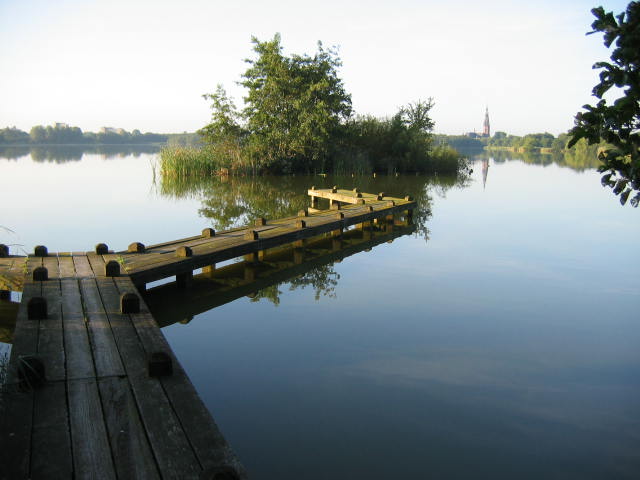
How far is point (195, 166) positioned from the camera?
A: 2206cm

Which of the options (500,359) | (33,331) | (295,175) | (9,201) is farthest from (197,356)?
(295,175)

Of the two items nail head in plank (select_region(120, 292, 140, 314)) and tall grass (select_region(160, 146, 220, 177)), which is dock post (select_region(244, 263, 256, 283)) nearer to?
nail head in plank (select_region(120, 292, 140, 314))

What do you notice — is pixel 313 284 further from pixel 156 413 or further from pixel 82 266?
pixel 156 413

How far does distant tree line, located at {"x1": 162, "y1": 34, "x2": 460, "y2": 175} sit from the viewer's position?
76.4 ft

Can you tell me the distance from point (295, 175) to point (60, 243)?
50.4 feet

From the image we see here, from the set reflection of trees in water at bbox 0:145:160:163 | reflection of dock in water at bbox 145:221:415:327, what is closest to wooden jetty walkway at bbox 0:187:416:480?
reflection of dock in water at bbox 145:221:415:327

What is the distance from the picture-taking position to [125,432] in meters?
2.40

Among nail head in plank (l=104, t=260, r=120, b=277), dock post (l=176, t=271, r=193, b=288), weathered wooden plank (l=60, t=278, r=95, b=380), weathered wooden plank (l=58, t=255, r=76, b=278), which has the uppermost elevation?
nail head in plank (l=104, t=260, r=120, b=277)

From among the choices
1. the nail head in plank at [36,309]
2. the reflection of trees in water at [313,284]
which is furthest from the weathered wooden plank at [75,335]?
the reflection of trees in water at [313,284]

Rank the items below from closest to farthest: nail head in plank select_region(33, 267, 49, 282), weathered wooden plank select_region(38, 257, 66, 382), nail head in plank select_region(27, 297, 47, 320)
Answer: weathered wooden plank select_region(38, 257, 66, 382) < nail head in plank select_region(27, 297, 47, 320) < nail head in plank select_region(33, 267, 49, 282)

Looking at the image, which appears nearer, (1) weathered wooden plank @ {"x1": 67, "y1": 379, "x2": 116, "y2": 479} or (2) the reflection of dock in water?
(1) weathered wooden plank @ {"x1": 67, "y1": 379, "x2": 116, "y2": 479}

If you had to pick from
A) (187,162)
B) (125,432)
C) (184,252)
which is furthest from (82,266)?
(187,162)

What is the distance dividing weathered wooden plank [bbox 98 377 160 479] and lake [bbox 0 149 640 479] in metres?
0.81

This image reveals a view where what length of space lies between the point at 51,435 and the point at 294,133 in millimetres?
22219
